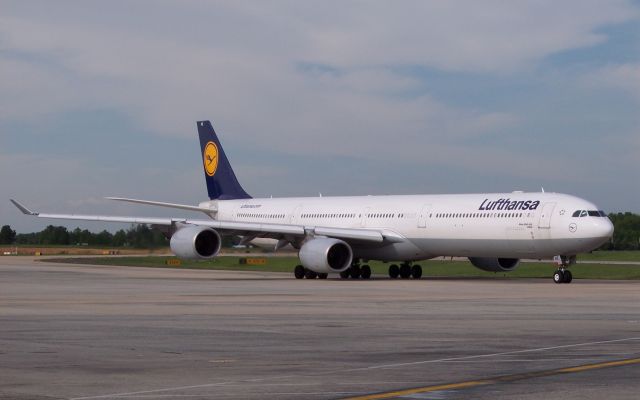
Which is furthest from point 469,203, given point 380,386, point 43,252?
point 43,252

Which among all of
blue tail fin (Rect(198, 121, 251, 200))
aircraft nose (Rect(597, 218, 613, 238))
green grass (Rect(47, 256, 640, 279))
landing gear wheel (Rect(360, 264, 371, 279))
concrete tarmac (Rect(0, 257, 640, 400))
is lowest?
concrete tarmac (Rect(0, 257, 640, 400))

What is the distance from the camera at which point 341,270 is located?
4256 cm

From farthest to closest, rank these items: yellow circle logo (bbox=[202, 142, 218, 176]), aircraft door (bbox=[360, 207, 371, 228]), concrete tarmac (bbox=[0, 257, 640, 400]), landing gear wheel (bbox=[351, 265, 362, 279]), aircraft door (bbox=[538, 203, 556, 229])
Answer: yellow circle logo (bbox=[202, 142, 218, 176]), landing gear wheel (bbox=[351, 265, 362, 279]), aircraft door (bbox=[360, 207, 371, 228]), aircraft door (bbox=[538, 203, 556, 229]), concrete tarmac (bbox=[0, 257, 640, 400])

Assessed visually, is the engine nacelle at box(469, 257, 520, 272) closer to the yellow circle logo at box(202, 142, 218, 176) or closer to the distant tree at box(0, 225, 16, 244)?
the yellow circle logo at box(202, 142, 218, 176)

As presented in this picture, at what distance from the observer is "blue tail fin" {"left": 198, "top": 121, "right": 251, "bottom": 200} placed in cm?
5512

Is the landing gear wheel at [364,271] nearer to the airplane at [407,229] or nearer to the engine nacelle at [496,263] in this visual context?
the airplane at [407,229]

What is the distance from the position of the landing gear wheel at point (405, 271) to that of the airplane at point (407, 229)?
43mm

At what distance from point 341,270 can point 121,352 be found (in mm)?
28706

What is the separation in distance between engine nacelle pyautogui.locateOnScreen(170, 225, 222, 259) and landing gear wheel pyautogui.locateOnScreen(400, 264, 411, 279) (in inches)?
324

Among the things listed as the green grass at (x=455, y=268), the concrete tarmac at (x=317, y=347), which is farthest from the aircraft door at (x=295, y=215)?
the concrete tarmac at (x=317, y=347)

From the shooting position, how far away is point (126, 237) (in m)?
60.4

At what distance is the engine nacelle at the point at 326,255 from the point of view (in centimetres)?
4178

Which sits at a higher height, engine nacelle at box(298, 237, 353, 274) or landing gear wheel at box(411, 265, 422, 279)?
engine nacelle at box(298, 237, 353, 274)

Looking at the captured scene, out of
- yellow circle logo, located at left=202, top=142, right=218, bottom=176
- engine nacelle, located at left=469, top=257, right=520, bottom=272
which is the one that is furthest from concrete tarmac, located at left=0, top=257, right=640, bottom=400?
yellow circle logo, located at left=202, top=142, right=218, bottom=176
